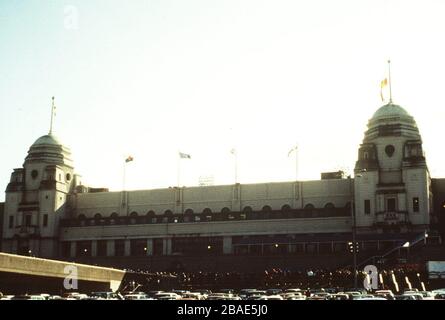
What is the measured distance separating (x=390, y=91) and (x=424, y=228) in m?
29.3

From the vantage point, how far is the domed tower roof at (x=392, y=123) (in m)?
127

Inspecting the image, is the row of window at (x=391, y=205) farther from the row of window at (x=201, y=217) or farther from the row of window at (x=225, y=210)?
the row of window at (x=225, y=210)

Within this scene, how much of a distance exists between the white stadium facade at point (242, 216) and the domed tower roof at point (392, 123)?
204 mm

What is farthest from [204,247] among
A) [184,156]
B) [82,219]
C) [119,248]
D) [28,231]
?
[28,231]

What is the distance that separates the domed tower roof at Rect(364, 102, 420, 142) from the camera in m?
127

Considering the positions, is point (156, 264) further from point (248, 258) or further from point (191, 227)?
point (248, 258)

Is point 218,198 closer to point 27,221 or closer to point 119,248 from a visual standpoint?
point 119,248

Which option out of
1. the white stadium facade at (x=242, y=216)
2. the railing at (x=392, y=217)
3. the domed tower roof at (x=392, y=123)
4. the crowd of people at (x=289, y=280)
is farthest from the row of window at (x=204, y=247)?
the domed tower roof at (x=392, y=123)

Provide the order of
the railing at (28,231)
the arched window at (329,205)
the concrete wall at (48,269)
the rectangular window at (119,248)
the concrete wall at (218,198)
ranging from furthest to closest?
1. the railing at (28,231)
2. the rectangular window at (119,248)
3. the concrete wall at (218,198)
4. the arched window at (329,205)
5. the concrete wall at (48,269)

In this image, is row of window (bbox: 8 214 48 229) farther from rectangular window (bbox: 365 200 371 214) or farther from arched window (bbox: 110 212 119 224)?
rectangular window (bbox: 365 200 371 214)

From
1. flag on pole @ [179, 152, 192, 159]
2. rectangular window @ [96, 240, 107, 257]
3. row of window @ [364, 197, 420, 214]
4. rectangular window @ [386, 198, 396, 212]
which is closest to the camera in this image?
row of window @ [364, 197, 420, 214]

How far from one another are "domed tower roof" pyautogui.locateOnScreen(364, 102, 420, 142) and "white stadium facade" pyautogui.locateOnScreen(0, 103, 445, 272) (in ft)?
0.67

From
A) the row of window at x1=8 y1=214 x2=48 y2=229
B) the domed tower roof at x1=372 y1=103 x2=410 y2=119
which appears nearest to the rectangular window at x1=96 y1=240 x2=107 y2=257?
the row of window at x1=8 y1=214 x2=48 y2=229

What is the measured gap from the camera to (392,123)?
419 feet
